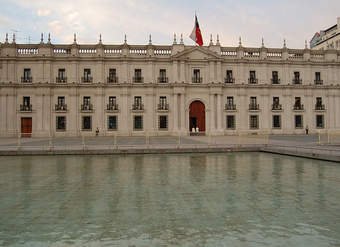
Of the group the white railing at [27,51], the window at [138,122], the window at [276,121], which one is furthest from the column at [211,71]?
the white railing at [27,51]

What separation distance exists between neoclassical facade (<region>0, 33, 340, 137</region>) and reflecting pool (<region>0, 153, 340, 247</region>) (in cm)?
2420

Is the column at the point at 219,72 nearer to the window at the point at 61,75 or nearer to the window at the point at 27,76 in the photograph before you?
the window at the point at 61,75

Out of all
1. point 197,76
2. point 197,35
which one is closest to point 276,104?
point 197,76

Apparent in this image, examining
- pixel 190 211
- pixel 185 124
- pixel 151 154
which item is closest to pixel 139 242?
pixel 190 211

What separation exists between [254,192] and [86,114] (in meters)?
30.0

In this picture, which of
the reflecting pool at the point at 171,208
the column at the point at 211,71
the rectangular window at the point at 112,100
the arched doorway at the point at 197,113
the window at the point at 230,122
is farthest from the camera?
the window at the point at 230,122

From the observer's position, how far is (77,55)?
3378 cm

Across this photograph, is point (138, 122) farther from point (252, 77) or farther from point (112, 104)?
point (252, 77)

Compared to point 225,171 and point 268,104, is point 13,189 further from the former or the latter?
point 268,104

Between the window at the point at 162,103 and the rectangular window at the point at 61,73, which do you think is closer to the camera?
the rectangular window at the point at 61,73

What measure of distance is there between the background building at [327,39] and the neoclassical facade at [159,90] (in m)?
21.2

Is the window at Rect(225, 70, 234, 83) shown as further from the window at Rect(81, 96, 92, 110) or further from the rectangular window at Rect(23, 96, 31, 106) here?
the rectangular window at Rect(23, 96, 31, 106)

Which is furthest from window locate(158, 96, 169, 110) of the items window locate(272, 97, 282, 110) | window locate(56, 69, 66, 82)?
window locate(272, 97, 282, 110)

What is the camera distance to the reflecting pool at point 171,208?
4.41m
